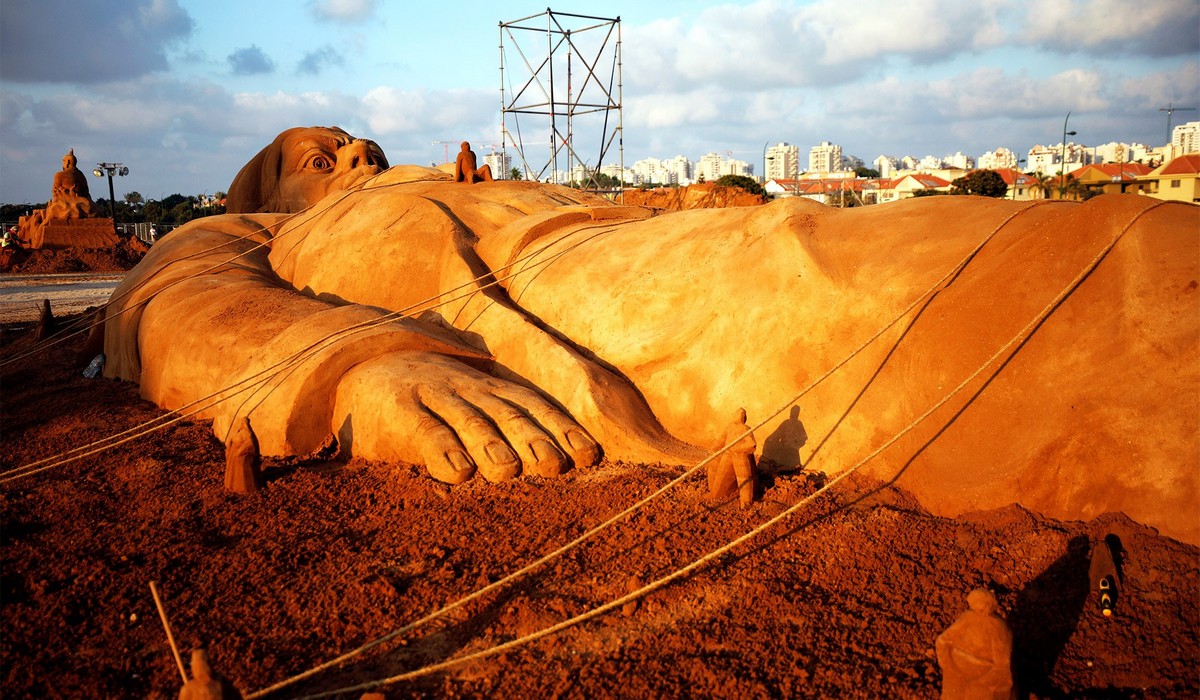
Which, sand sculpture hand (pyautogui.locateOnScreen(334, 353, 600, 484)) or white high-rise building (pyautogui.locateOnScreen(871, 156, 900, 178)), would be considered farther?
white high-rise building (pyautogui.locateOnScreen(871, 156, 900, 178))

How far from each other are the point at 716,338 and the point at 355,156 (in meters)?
6.39

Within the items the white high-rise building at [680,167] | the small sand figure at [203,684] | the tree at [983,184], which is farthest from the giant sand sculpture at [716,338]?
the white high-rise building at [680,167]

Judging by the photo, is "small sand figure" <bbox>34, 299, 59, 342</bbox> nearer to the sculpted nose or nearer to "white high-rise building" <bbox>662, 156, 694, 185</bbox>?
the sculpted nose

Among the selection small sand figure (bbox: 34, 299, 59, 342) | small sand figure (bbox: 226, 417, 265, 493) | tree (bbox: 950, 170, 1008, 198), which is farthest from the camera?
tree (bbox: 950, 170, 1008, 198)

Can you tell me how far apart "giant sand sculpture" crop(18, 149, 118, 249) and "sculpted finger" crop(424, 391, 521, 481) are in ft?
80.6

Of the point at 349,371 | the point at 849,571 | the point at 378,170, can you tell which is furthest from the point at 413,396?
the point at 378,170

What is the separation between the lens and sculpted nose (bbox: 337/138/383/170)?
963 centimetres

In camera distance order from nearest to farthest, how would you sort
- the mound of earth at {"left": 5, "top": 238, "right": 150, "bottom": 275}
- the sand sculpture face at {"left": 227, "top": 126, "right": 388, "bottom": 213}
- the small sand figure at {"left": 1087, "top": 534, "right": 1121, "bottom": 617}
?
the small sand figure at {"left": 1087, "top": 534, "right": 1121, "bottom": 617}, the sand sculpture face at {"left": 227, "top": 126, "right": 388, "bottom": 213}, the mound of earth at {"left": 5, "top": 238, "right": 150, "bottom": 275}

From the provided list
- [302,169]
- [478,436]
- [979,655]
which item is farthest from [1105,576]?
[302,169]

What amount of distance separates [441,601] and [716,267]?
8.74ft

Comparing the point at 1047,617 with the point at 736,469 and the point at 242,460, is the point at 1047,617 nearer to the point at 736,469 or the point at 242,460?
the point at 736,469

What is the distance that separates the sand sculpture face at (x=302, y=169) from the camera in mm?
9625

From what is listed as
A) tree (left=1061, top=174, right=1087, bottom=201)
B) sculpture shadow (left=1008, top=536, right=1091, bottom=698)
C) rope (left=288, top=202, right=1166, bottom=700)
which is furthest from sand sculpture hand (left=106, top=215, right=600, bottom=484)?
tree (left=1061, top=174, right=1087, bottom=201)

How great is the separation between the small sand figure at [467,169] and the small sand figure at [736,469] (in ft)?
14.4
